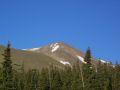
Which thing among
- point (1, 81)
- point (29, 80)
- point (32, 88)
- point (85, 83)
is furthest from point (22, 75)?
point (1, 81)

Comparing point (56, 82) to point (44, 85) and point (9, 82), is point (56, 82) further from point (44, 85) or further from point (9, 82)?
point (9, 82)

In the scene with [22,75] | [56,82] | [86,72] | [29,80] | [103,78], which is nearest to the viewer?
[86,72]

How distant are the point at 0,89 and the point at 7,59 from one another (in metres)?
3.53

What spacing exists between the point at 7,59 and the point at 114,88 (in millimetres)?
50408

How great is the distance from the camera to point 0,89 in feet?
174

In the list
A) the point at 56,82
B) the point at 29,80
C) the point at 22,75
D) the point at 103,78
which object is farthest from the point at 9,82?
the point at 22,75

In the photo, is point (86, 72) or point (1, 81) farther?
point (86, 72)

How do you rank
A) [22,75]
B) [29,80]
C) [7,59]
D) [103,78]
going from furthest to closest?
[22,75], [29,80], [103,78], [7,59]

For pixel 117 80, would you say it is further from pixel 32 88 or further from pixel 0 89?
pixel 0 89

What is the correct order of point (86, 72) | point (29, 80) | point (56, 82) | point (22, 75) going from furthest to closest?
point (22, 75) → point (29, 80) → point (56, 82) → point (86, 72)

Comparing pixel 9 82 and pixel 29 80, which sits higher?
pixel 29 80

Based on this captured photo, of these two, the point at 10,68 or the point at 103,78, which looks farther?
the point at 103,78

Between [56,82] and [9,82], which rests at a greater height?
[56,82]

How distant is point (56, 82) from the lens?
109000 mm
